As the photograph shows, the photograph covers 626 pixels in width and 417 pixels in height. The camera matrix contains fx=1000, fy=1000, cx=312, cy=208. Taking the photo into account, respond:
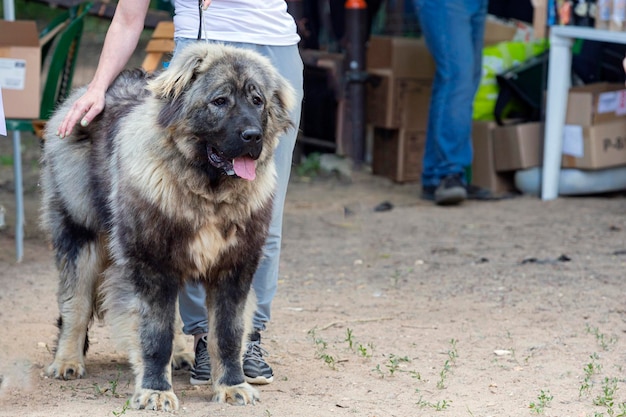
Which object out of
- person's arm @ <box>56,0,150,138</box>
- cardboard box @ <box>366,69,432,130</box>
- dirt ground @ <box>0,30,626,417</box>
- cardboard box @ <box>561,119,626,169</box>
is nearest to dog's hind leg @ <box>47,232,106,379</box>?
dirt ground @ <box>0,30,626,417</box>

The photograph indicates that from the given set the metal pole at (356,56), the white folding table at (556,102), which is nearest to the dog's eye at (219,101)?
the white folding table at (556,102)

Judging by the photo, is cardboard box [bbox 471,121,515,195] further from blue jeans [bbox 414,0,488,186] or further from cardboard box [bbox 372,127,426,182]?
cardboard box [bbox 372,127,426,182]

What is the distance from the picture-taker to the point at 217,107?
11.3ft

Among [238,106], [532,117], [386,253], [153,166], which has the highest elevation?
[238,106]

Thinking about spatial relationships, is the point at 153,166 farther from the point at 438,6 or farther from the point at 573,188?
the point at 573,188

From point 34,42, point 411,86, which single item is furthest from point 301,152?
point 34,42

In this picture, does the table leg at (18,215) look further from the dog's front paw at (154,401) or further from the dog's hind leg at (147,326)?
the dog's front paw at (154,401)

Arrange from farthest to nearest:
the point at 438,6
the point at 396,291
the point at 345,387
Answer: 1. the point at 438,6
2. the point at 396,291
3. the point at 345,387

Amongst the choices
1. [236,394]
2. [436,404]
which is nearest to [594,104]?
[436,404]

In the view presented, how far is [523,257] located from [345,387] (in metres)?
2.52

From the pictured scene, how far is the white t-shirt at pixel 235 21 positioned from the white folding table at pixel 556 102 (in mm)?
3950

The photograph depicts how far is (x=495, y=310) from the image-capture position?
16.8 ft

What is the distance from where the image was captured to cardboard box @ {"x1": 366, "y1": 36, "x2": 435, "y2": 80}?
8336mm

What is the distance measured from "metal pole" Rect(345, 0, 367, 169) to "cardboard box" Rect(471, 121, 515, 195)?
1.09 m
